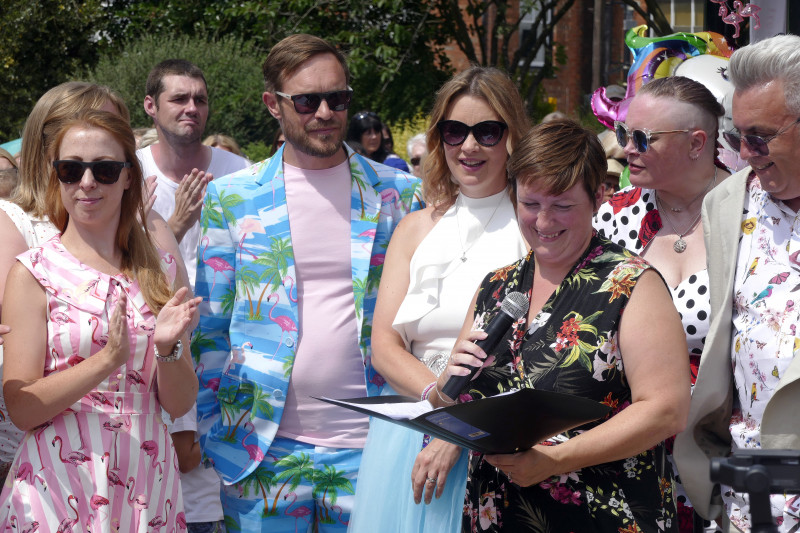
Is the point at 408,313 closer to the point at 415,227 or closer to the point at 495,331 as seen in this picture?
the point at 415,227

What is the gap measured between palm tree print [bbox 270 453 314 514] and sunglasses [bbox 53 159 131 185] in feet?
3.94

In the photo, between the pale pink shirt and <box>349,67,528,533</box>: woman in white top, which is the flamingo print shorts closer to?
the pale pink shirt

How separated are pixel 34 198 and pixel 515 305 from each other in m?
1.85

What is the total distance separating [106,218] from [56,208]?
0.21 meters

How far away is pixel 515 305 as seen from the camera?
2639mm

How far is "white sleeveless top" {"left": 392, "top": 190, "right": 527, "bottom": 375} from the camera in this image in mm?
3305

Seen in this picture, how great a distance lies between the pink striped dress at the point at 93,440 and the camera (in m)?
2.98

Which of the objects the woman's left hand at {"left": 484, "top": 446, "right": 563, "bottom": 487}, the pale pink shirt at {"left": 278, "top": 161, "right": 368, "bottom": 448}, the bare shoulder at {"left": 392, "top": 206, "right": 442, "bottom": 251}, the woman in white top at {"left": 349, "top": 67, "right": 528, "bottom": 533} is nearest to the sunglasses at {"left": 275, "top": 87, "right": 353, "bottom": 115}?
the pale pink shirt at {"left": 278, "top": 161, "right": 368, "bottom": 448}

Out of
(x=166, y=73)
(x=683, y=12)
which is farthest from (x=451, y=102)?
(x=683, y=12)

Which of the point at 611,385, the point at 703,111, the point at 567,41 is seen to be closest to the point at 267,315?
the point at 611,385

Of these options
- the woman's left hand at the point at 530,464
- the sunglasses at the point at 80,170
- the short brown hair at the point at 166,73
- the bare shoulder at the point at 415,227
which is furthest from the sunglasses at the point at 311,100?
the short brown hair at the point at 166,73

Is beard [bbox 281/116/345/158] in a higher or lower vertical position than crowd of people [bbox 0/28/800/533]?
higher

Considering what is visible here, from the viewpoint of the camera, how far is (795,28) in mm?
4234

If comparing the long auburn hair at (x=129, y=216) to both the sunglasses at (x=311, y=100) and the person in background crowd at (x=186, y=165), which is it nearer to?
the sunglasses at (x=311, y=100)
